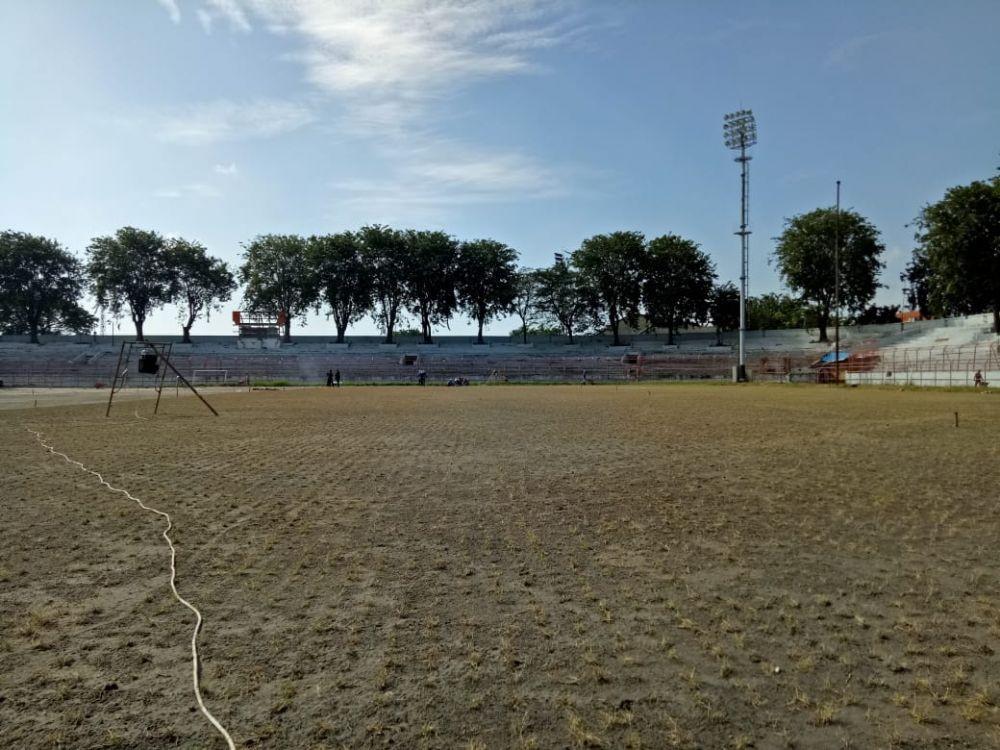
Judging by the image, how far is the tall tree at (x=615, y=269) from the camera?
285ft

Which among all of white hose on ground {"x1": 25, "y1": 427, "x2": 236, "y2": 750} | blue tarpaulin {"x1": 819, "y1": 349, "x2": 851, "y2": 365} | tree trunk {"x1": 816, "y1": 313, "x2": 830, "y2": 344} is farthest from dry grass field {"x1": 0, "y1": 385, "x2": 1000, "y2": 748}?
tree trunk {"x1": 816, "y1": 313, "x2": 830, "y2": 344}

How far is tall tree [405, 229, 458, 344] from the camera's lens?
87438 millimetres

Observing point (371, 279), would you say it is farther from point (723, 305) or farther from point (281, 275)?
point (723, 305)

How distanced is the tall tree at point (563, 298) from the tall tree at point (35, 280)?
64.2m

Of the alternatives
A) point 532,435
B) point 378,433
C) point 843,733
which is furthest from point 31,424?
point 843,733

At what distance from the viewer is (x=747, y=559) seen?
18.2ft

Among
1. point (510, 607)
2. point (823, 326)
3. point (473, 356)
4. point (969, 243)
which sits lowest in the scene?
point (510, 607)

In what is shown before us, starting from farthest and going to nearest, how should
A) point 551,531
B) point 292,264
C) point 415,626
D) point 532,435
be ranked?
point 292,264
point 532,435
point 551,531
point 415,626

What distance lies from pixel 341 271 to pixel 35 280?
134 feet

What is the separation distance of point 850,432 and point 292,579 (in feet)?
45.9

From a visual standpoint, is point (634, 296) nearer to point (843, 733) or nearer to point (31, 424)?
point (31, 424)

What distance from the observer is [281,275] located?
8681cm

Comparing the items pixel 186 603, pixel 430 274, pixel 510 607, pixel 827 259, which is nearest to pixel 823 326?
pixel 827 259

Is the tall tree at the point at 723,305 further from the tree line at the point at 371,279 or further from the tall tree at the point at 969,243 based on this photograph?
the tall tree at the point at 969,243
